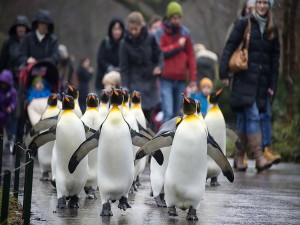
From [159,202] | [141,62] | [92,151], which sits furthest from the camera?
[141,62]

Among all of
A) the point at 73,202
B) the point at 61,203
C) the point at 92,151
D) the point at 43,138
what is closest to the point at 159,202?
the point at 73,202

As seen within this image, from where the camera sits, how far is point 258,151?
12.4m

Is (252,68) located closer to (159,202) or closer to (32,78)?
(32,78)

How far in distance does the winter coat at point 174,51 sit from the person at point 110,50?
2.95ft

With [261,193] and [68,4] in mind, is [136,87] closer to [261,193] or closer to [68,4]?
[261,193]

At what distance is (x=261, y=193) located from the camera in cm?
1000

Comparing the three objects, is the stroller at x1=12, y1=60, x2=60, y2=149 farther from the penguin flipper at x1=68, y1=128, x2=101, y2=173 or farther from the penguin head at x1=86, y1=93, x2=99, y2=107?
the penguin flipper at x1=68, y1=128, x2=101, y2=173

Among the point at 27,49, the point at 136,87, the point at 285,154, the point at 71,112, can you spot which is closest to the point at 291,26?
the point at 285,154

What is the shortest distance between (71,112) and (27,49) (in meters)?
6.07

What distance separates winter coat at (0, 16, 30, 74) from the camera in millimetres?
16359

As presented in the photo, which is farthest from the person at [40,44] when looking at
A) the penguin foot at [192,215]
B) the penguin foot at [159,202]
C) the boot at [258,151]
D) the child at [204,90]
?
the penguin foot at [192,215]

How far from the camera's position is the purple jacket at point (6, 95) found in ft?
51.1

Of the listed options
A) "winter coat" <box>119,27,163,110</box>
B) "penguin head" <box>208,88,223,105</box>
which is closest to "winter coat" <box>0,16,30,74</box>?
"winter coat" <box>119,27,163,110</box>

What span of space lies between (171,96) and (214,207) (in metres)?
5.95
